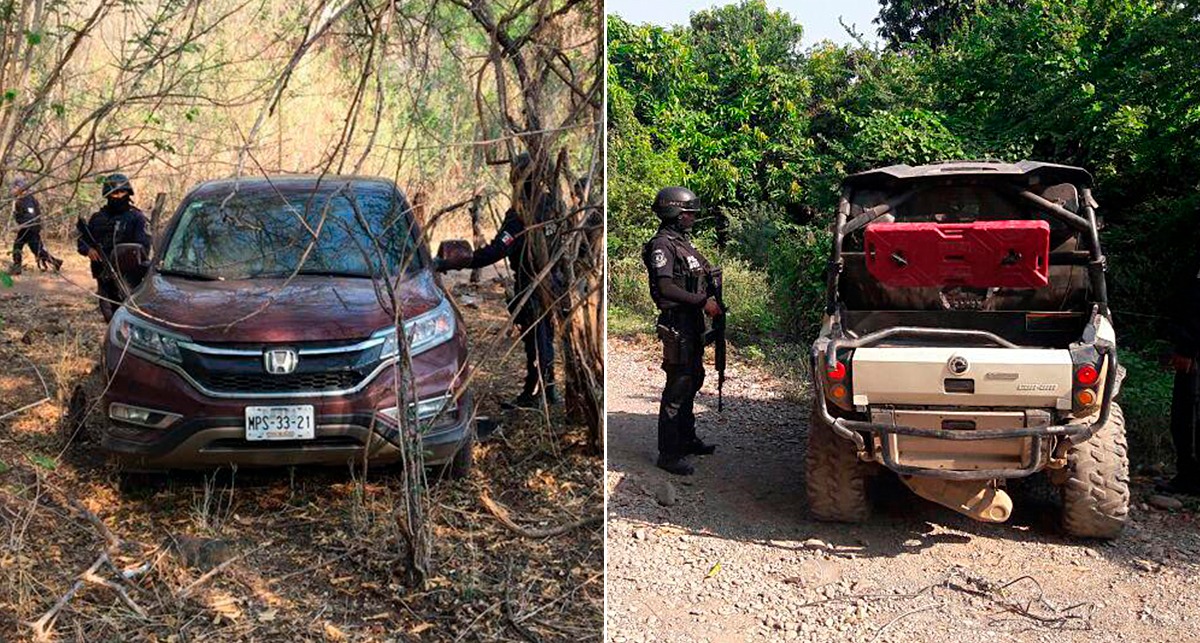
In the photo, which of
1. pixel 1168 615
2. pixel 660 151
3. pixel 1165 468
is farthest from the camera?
pixel 660 151

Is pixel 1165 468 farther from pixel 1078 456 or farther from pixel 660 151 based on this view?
pixel 660 151

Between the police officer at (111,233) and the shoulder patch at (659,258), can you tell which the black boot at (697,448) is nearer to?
the shoulder patch at (659,258)

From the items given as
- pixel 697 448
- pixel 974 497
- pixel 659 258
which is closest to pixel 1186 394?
pixel 974 497

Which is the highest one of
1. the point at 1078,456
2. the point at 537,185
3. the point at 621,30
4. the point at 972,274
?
the point at 621,30

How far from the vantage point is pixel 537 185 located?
5449 millimetres

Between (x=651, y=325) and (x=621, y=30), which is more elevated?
(x=621, y=30)

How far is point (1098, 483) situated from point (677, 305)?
250 centimetres

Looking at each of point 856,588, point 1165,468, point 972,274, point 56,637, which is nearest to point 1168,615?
point 856,588

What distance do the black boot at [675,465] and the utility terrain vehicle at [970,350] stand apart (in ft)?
3.79

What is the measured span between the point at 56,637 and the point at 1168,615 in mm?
4443

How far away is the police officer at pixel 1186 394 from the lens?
6.39 meters

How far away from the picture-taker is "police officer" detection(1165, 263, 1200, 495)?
21.0 ft

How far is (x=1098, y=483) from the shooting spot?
5.56 metres

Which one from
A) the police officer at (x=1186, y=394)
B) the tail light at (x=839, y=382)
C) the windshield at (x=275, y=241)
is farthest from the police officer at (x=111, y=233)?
the police officer at (x=1186, y=394)
